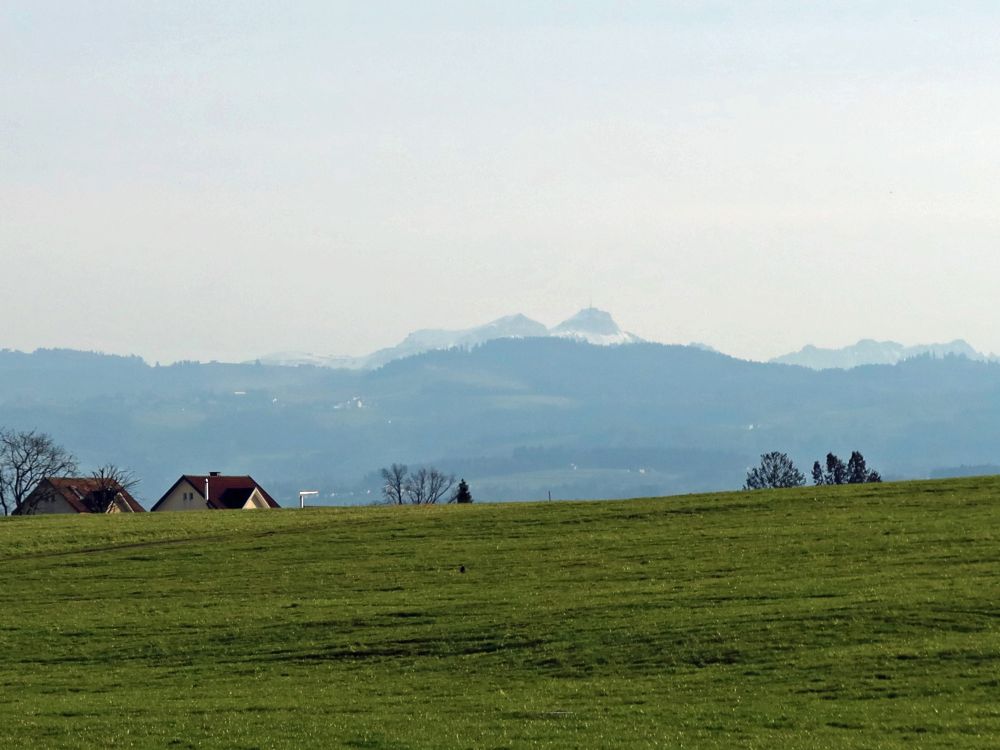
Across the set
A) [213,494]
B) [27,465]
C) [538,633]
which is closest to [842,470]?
[213,494]

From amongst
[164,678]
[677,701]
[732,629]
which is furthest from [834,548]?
[164,678]

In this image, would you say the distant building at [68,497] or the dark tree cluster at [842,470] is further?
the dark tree cluster at [842,470]

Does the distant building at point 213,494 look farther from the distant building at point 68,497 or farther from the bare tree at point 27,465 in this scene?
the bare tree at point 27,465

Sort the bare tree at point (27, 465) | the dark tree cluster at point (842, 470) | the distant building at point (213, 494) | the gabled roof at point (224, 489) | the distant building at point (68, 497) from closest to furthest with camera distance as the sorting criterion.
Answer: the distant building at point (68, 497)
the bare tree at point (27, 465)
the dark tree cluster at point (842, 470)
the gabled roof at point (224, 489)
the distant building at point (213, 494)

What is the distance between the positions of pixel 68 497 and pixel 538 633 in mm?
125564

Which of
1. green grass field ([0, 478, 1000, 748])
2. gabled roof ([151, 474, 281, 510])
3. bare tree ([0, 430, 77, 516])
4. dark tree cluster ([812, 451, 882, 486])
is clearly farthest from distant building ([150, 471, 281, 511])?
green grass field ([0, 478, 1000, 748])

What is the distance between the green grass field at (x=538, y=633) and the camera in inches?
1249

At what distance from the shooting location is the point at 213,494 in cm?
17038

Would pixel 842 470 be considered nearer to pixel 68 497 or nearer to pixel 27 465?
pixel 68 497

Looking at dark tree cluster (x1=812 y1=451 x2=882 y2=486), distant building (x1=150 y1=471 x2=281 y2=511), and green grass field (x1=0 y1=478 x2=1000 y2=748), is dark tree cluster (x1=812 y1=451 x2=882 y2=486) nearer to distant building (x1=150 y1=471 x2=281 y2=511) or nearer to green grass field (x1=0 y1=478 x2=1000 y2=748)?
distant building (x1=150 y1=471 x2=281 y2=511)

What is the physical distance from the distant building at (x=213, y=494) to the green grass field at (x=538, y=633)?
9661cm

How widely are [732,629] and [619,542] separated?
21077 millimetres

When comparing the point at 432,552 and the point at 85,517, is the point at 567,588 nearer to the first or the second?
the point at 432,552

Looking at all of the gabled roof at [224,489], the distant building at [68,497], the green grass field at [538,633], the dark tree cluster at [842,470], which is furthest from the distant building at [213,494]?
the green grass field at [538,633]
